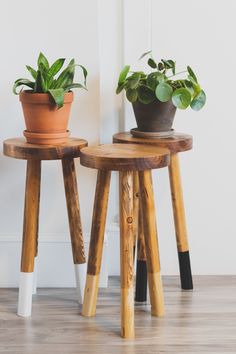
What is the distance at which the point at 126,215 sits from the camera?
6.97ft

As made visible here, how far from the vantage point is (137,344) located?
2.09 meters

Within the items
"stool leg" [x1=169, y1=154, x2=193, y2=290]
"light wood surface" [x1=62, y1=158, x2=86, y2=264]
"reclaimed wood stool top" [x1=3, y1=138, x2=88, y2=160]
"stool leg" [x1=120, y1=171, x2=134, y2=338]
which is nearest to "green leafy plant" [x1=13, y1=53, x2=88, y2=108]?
"reclaimed wood stool top" [x1=3, y1=138, x2=88, y2=160]

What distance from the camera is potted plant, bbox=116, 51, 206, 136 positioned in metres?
2.30

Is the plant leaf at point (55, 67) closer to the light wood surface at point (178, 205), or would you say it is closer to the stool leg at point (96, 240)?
the stool leg at point (96, 240)

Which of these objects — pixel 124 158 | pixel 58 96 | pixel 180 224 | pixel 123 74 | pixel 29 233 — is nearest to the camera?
pixel 124 158

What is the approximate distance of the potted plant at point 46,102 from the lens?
7.35ft

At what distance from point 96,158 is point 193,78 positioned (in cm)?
52

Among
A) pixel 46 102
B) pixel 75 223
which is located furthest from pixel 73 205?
pixel 46 102

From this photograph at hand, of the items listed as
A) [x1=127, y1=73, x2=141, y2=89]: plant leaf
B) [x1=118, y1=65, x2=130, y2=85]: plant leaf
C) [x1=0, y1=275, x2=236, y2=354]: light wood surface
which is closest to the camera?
[x1=0, y1=275, x2=236, y2=354]: light wood surface

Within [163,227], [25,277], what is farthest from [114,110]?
[25,277]

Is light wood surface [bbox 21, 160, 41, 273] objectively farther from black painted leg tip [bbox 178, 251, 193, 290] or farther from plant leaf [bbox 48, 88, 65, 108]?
black painted leg tip [bbox 178, 251, 193, 290]

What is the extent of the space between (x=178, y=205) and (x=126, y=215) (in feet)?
1.47

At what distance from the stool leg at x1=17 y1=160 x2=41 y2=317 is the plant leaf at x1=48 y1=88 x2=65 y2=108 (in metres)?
0.23

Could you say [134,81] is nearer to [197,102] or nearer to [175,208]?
[197,102]
